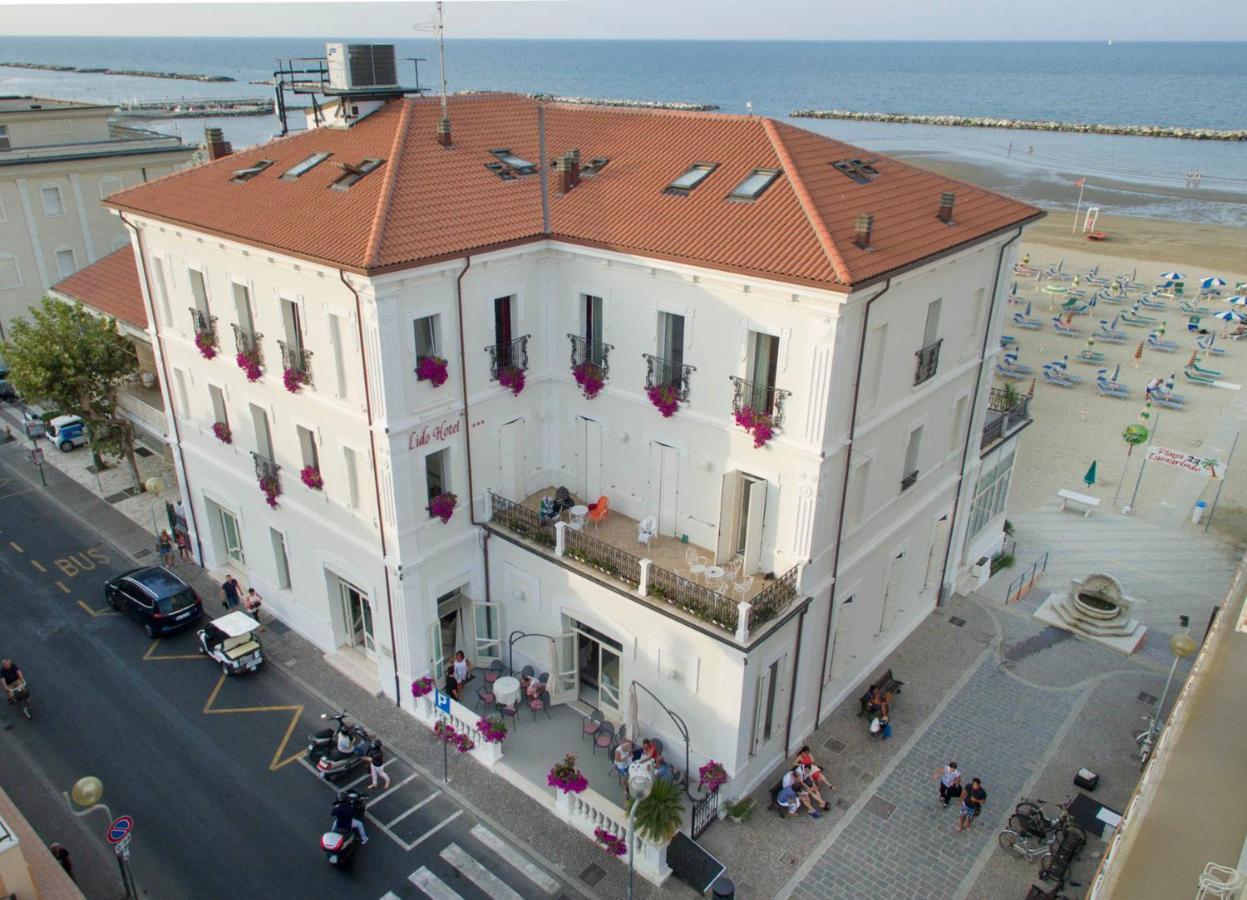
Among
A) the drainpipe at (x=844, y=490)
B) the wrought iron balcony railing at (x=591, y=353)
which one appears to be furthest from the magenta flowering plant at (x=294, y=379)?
the drainpipe at (x=844, y=490)

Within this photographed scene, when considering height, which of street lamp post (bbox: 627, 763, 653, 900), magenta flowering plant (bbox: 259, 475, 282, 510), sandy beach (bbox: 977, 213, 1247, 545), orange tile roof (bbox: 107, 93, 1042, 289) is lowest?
sandy beach (bbox: 977, 213, 1247, 545)

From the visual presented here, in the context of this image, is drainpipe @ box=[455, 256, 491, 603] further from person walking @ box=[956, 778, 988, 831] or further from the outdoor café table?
person walking @ box=[956, 778, 988, 831]

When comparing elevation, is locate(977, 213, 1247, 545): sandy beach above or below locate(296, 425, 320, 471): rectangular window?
below

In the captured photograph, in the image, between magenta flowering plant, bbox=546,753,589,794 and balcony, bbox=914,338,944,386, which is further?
balcony, bbox=914,338,944,386

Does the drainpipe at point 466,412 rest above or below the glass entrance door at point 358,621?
above

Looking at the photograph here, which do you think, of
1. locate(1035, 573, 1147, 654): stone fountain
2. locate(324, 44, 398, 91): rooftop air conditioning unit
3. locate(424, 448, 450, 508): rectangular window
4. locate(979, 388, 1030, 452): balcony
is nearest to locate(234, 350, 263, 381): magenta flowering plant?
locate(424, 448, 450, 508): rectangular window

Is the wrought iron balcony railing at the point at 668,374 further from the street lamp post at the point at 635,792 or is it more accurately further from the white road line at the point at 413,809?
the white road line at the point at 413,809

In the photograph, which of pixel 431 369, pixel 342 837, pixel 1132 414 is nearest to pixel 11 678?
pixel 342 837
